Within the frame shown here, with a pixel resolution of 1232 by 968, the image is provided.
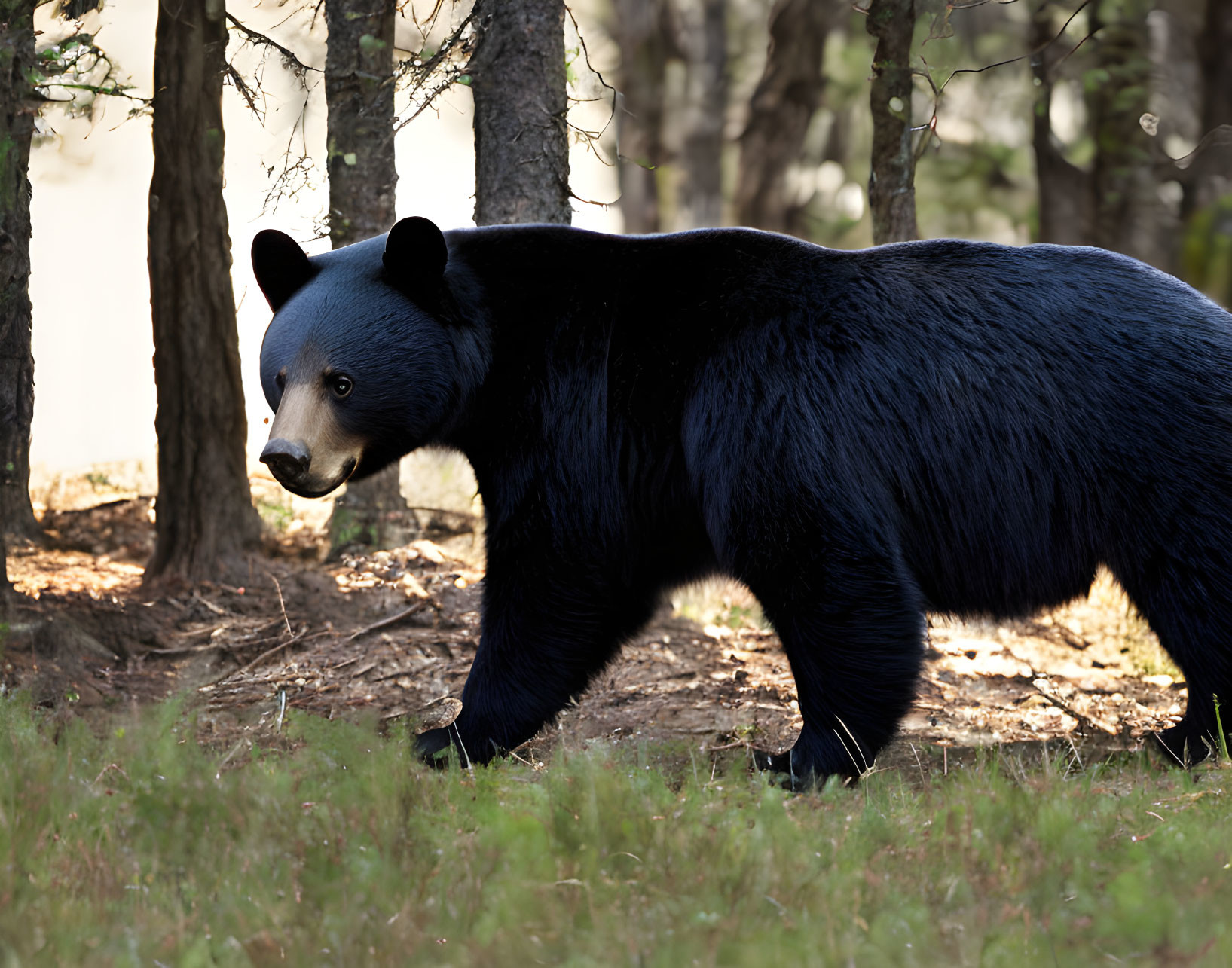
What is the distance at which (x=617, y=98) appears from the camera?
22.6 feet

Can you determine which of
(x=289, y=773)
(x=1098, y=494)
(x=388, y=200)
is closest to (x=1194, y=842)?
(x=1098, y=494)

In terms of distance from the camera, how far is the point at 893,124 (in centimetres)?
640

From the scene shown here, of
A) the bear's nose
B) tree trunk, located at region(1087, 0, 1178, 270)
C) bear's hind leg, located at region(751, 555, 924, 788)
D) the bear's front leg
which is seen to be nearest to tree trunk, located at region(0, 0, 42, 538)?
the bear's nose

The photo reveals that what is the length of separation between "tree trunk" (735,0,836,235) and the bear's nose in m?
13.8

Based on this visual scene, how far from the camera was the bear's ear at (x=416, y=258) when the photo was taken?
4.03 meters

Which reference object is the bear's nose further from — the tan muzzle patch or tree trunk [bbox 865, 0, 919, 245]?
tree trunk [bbox 865, 0, 919, 245]

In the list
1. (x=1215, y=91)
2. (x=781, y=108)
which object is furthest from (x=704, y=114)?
(x=1215, y=91)

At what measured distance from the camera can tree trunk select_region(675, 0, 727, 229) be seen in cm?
1869

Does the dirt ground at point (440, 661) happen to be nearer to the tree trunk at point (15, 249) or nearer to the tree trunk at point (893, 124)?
the tree trunk at point (15, 249)

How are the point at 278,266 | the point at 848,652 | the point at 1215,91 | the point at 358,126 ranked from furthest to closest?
1. the point at 1215,91
2. the point at 358,126
3. the point at 278,266
4. the point at 848,652

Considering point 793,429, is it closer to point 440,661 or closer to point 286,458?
point 286,458

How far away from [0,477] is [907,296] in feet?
18.5

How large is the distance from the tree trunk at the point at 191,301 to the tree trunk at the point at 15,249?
0.82 metres

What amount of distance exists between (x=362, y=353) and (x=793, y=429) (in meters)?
1.47
